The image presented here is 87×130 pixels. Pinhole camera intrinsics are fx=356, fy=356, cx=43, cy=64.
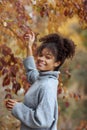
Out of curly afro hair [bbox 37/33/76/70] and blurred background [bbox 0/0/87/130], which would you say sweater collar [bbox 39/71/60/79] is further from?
blurred background [bbox 0/0/87/130]

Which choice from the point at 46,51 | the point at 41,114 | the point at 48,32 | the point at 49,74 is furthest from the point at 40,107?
the point at 48,32

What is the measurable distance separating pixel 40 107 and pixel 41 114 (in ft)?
0.13

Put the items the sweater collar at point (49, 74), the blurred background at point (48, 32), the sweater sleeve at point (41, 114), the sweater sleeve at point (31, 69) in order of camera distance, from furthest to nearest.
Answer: the blurred background at point (48, 32) → the sweater sleeve at point (31, 69) → the sweater collar at point (49, 74) → the sweater sleeve at point (41, 114)

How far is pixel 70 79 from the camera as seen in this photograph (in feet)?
11.0

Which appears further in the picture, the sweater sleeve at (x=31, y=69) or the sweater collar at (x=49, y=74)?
the sweater sleeve at (x=31, y=69)

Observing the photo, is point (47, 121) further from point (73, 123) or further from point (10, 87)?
point (73, 123)

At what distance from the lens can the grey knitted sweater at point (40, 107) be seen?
194 centimetres

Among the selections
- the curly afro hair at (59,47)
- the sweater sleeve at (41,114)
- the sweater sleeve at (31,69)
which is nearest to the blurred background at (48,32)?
the sweater sleeve at (31,69)

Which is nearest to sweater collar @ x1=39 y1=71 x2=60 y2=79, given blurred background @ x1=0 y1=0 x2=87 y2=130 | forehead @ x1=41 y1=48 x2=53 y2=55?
forehead @ x1=41 y1=48 x2=53 y2=55

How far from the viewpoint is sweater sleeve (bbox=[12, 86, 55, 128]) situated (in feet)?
6.34

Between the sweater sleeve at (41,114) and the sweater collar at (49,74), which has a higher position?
the sweater collar at (49,74)

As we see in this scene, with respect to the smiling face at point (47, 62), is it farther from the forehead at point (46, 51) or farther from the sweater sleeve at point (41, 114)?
the sweater sleeve at point (41, 114)

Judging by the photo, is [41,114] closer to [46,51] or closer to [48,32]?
[46,51]

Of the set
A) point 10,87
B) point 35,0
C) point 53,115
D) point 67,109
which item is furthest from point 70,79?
point 53,115
